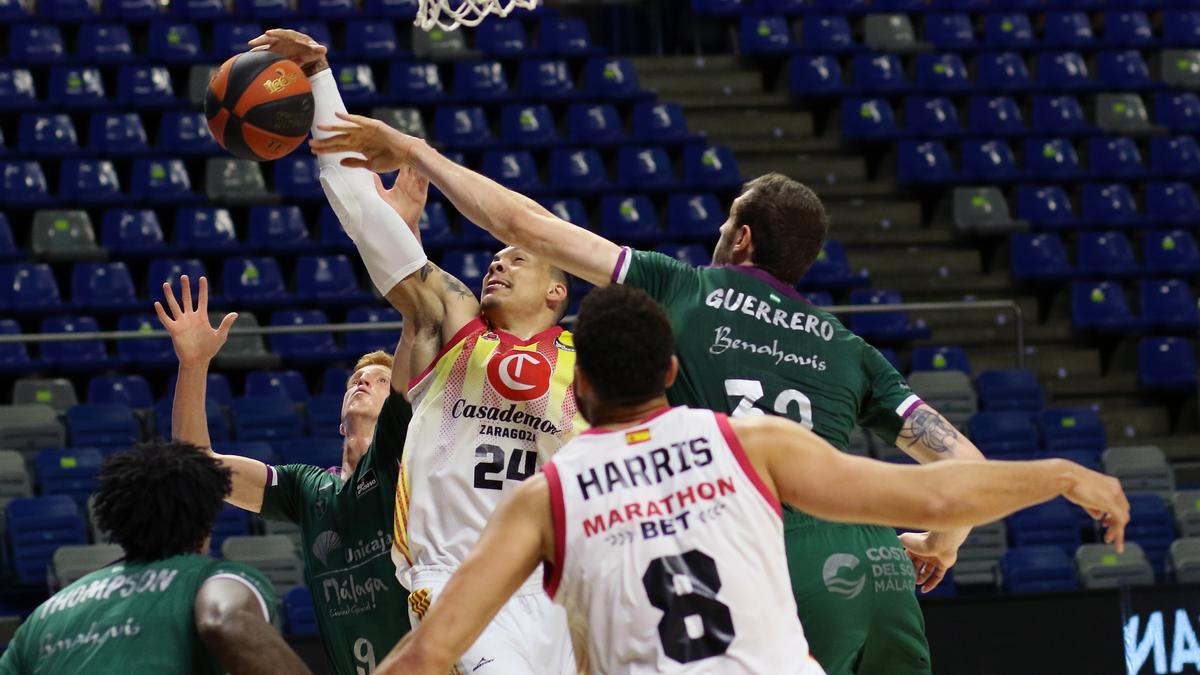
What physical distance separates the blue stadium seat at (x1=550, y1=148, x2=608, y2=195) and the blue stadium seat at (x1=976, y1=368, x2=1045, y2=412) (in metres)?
4.12

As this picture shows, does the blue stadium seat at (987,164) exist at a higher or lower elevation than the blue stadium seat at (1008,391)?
higher

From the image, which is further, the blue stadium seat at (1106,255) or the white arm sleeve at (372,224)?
the blue stadium seat at (1106,255)

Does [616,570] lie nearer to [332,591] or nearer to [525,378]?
[525,378]

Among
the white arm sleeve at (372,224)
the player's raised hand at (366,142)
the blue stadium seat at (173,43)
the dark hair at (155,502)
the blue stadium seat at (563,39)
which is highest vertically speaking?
the blue stadium seat at (173,43)

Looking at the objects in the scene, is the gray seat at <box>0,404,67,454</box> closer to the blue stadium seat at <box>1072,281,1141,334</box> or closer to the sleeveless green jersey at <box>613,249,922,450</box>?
the sleeveless green jersey at <box>613,249,922,450</box>

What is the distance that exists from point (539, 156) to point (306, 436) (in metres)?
5.09

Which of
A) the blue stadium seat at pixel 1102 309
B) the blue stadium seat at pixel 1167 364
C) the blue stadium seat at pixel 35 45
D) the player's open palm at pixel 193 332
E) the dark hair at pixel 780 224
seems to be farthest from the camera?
the blue stadium seat at pixel 35 45

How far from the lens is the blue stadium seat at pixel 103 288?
13.8m

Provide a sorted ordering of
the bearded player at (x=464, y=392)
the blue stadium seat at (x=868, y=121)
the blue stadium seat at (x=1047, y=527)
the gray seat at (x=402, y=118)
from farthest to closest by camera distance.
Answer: the blue stadium seat at (x=868, y=121), the gray seat at (x=402, y=118), the blue stadium seat at (x=1047, y=527), the bearded player at (x=464, y=392)

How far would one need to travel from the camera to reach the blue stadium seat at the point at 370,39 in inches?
658

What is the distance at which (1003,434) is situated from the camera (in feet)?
41.7

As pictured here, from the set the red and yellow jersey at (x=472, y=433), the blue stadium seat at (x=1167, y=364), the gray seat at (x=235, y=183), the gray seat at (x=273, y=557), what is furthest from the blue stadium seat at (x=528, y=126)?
the red and yellow jersey at (x=472, y=433)

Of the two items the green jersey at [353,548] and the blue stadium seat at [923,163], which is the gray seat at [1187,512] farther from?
the green jersey at [353,548]

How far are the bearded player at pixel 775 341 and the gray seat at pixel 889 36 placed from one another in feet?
44.2
